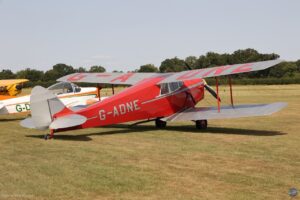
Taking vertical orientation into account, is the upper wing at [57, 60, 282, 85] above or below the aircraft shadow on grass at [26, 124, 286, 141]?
above

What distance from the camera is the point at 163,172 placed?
7.65 m

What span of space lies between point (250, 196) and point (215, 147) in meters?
4.40

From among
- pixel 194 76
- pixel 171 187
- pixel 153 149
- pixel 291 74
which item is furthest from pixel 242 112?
pixel 291 74

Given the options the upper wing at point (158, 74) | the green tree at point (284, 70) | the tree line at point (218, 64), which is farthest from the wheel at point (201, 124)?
the green tree at point (284, 70)

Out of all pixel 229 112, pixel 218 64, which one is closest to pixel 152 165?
pixel 229 112

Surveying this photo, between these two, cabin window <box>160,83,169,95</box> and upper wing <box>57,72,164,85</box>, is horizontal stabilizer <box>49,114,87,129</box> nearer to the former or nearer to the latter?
cabin window <box>160,83,169,95</box>

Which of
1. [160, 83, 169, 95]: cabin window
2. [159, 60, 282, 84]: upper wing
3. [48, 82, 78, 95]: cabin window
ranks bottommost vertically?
[160, 83, 169, 95]: cabin window

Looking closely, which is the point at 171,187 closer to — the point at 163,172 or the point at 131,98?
the point at 163,172

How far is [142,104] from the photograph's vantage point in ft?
45.1

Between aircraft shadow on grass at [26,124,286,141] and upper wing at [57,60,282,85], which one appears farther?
upper wing at [57,60,282,85]

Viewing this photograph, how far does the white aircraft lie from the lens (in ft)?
59.2

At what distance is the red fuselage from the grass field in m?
0.61

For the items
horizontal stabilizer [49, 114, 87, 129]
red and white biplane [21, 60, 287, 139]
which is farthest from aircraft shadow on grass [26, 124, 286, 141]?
horizontal stabilizer [49, 114, 87, 129]

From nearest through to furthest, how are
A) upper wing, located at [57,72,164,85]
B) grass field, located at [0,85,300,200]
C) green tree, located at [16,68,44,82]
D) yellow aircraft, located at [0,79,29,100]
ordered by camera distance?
grass field, located at [0,85,300,200] → upper wing, located at [57,72,164,85] → yellow aircraft, located at [0,79,29,100] → green tree, located at [16,68,44,82]
